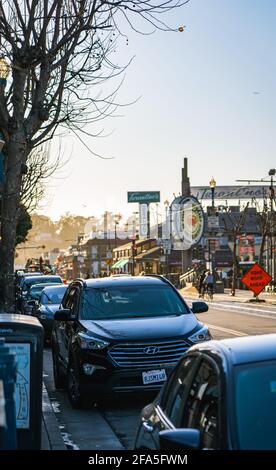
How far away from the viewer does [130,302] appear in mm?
11586

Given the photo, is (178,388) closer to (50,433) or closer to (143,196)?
(50,433)

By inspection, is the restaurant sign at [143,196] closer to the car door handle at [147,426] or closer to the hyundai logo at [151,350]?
the hyundai logo at [151,350]

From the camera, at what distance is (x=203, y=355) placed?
16.0 feet

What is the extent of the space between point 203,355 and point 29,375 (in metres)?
2.68

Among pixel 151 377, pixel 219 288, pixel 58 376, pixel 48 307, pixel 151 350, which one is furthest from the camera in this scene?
pixel 219 288

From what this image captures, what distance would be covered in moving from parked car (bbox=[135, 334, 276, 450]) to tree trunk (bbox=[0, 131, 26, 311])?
938 centimetres

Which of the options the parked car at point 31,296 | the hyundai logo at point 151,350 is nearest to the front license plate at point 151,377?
the hyundai logo at point 151,350

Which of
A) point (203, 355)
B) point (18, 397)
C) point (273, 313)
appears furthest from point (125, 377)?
point (273, 313)

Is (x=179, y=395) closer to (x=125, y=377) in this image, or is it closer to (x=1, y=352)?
(x=1, y=352)

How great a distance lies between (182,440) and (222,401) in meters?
0.43

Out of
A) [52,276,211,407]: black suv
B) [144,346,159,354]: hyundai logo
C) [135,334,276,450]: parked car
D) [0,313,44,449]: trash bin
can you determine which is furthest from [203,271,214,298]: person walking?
[135,334,276,450]: parked car

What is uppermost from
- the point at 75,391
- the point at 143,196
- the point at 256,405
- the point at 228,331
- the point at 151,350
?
the point at 143,196

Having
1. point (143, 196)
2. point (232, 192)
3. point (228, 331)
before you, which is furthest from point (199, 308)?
point (143, 196)
